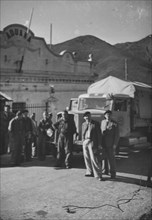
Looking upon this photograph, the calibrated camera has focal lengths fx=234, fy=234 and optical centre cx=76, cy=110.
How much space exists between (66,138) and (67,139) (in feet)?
0.15

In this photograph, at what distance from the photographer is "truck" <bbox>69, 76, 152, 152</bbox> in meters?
8.35

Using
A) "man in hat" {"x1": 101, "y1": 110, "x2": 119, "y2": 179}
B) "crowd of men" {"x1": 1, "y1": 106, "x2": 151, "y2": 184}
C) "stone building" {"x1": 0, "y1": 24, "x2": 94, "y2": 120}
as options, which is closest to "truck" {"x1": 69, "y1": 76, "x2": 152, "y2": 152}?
"crowd of men" {"x1": 1, "y1": 106, "x2": 151, "y2": 184}

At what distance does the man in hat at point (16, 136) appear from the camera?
758 centimetres

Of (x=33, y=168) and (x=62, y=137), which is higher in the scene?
(x=62, y=137)

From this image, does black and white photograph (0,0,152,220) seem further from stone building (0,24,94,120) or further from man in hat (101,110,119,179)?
stone building (0,24,94,120)

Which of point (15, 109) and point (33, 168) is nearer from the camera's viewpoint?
point (33, 168)

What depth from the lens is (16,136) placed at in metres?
7.64

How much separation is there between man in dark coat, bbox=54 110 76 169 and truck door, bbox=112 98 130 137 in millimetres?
1947

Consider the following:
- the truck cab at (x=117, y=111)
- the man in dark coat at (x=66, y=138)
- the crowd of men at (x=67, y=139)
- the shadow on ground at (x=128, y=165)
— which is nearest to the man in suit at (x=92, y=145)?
the crowd of men at (x=67, y=139)

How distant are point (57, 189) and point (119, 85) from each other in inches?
234

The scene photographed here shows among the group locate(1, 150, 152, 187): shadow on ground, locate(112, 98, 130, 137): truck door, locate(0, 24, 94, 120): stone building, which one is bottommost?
locate(1, 150, 152, 187): shadow on ground

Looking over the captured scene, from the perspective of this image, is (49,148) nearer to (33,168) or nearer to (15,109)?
(33,168)

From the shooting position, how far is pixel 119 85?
9969 millimetres

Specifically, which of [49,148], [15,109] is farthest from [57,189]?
[15,109]
